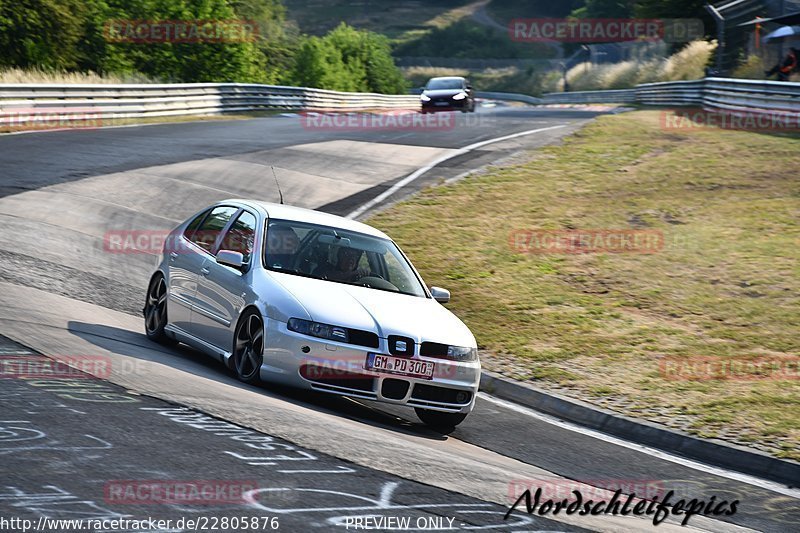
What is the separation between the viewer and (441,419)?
8.96 meters

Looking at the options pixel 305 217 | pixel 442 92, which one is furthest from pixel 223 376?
pixel 442 92

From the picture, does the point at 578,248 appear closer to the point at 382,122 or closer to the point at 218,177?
the point at 218,177

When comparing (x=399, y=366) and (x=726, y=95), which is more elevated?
(x=726, y=95)

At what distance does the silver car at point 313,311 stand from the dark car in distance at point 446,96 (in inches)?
1332

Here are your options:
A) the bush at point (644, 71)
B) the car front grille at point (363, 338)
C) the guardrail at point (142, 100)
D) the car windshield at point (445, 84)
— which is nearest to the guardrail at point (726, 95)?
the bush at point (644, 71)

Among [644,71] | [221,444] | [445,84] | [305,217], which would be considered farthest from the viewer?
[644,71]

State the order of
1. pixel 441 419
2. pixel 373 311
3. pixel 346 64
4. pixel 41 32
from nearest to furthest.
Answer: pixel 373 311 < pixel 441 419 < pixel 41 32 < pixel 346 64

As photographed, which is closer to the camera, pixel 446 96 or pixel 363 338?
pixel 363 338

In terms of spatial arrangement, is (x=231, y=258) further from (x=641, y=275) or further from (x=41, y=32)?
(x=41, y=32)

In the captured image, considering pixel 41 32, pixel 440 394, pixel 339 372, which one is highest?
pixel 41 32

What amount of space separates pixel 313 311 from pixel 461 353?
1.27m

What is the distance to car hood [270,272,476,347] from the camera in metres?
8.45

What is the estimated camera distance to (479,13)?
468 feet

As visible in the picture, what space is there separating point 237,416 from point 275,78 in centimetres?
6052
